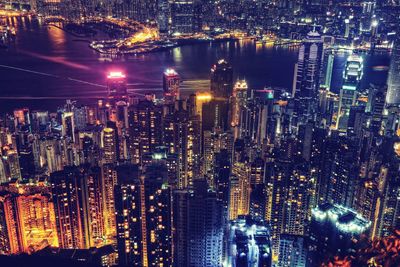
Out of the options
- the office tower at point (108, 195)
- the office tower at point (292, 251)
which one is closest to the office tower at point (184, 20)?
the office tower at point (108, 195)

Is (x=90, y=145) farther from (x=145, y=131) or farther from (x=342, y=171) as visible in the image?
(x=342, y=171)

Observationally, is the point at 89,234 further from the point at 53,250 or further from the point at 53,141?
the point at 53,141

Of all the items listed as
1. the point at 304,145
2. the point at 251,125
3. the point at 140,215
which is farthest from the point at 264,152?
the point at 140,215

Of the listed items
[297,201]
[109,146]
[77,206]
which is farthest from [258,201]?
[109,146]

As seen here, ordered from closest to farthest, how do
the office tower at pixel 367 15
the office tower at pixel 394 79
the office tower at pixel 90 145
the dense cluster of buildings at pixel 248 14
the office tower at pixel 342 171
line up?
the office tower at pixel 342 171 < the office tower at pixel 90 145 < the office tower at pixel 394 79 < the dense cluster of buildings at pixel 248 14 < the office tower at pixel 367 15

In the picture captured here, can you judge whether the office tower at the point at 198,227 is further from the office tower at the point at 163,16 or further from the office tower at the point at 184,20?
the office tower at the point at 184,20
